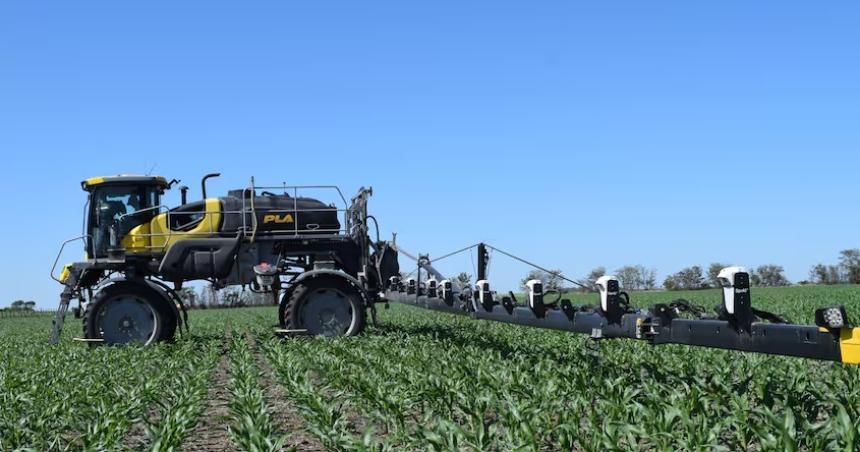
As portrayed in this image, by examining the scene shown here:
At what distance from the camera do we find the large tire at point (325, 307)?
47.6ft

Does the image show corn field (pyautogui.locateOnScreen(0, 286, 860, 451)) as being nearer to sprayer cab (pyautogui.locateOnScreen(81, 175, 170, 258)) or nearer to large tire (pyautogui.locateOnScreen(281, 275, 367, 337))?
large tire (pyautogui.locateOnScreen(281, 275, 367, 337))

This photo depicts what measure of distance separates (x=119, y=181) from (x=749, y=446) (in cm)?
1233

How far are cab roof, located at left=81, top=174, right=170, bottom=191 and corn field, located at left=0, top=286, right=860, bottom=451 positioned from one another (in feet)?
13.3

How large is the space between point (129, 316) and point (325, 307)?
335cm

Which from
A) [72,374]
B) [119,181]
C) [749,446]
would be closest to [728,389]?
[749,446]

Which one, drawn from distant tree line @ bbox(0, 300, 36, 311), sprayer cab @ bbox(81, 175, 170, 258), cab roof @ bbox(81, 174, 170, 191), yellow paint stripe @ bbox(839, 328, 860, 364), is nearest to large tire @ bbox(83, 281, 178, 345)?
sprayer cab @ bbox(81, 175, 170, 258)

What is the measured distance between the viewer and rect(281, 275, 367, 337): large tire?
1452cm

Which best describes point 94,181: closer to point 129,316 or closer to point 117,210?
point 117,210

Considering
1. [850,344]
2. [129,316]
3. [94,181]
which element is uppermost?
[94,181]

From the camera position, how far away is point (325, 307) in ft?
48.3

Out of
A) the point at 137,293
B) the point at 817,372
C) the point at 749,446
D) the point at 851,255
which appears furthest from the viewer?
the point at 851,255

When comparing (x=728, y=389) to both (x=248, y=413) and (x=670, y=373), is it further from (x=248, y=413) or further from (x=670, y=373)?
(x=248, y=413)

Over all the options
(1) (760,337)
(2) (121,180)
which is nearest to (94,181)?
(2) (121,180)

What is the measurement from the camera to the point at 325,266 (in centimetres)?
1519
